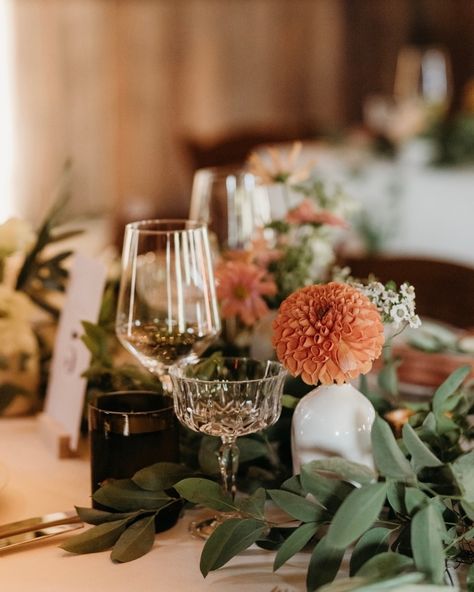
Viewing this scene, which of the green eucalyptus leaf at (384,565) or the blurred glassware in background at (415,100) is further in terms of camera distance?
the blurred glassware in background at (415,100)

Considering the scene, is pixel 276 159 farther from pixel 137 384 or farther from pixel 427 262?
pixel 427 262

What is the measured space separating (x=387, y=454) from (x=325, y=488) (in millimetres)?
68

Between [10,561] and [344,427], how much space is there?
308 mm

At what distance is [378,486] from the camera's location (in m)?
0.65

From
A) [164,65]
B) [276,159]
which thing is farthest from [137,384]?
[164,65]

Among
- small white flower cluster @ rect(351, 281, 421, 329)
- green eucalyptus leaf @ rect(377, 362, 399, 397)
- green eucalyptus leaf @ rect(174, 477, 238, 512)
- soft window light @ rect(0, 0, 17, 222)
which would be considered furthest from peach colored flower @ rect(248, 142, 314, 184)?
soft window light @ rect(0, 0, 17, 222)

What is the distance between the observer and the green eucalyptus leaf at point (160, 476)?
32.4 inches

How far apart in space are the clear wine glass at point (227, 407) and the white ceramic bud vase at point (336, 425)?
0.03 metres

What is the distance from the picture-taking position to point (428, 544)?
2.13ft

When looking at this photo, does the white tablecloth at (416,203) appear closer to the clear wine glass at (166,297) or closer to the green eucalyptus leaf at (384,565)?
the clear wine glass at (166,297)

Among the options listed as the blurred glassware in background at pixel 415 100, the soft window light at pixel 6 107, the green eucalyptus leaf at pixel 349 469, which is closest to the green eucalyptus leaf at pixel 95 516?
the green eucalyptus leaf at pixel 349 469

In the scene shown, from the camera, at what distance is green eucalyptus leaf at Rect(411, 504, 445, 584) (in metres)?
0.65

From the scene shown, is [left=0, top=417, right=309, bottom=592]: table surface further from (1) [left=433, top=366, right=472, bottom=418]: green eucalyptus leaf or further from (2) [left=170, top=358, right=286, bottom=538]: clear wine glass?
(1) [left=433, top=366, right=472, bottom=418]: green eucalyptus leaf

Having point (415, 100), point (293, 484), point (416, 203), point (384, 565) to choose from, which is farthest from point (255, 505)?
point (415, 100)
